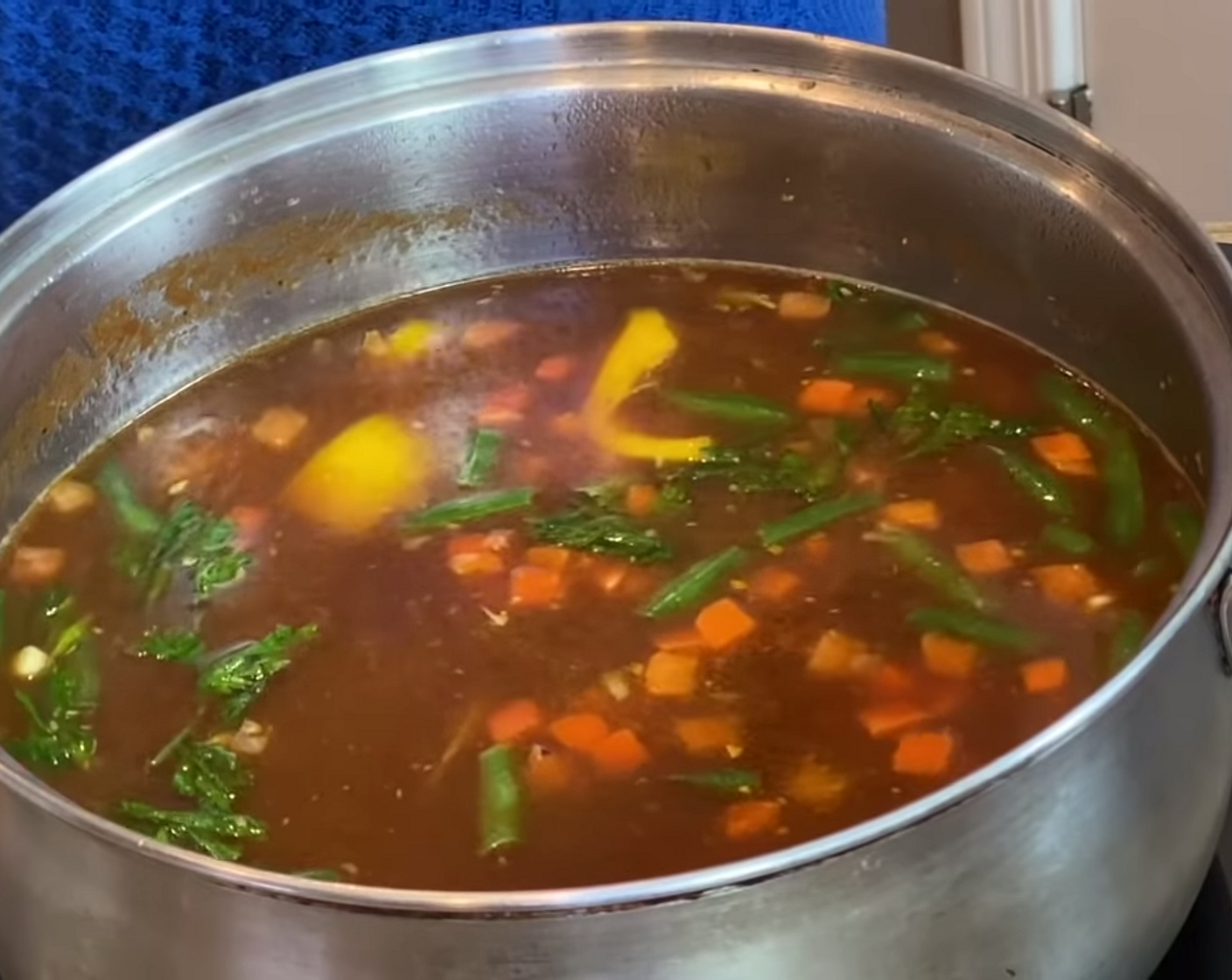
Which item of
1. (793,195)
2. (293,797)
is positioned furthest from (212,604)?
(793,195)

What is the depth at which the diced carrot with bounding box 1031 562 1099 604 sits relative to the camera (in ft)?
3.68

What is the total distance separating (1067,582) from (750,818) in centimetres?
29

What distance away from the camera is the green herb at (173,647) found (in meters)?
1.16

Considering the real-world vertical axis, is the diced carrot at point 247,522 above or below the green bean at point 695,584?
above

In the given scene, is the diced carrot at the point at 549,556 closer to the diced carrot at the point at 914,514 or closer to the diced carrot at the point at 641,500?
the diced carrot at the point at 641,500

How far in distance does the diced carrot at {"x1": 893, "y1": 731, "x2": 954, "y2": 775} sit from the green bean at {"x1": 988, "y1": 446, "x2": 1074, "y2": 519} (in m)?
0.24

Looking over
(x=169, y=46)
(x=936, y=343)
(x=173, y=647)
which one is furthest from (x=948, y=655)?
(x=169, y=46)

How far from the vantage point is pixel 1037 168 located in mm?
1200

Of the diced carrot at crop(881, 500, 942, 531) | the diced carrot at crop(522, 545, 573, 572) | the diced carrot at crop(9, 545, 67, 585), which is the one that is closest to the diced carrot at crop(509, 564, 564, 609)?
the diced carrot at crop(522, 545, 573, 572)

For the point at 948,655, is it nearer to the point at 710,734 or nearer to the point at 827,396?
the point at 710,734

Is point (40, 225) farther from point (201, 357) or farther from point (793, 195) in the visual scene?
point (793, 195)

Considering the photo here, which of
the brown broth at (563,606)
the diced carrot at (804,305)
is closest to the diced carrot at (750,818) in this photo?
the brown broth at (563,606)

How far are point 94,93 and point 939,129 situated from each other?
0.64 metres

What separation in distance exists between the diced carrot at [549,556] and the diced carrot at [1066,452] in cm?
34
